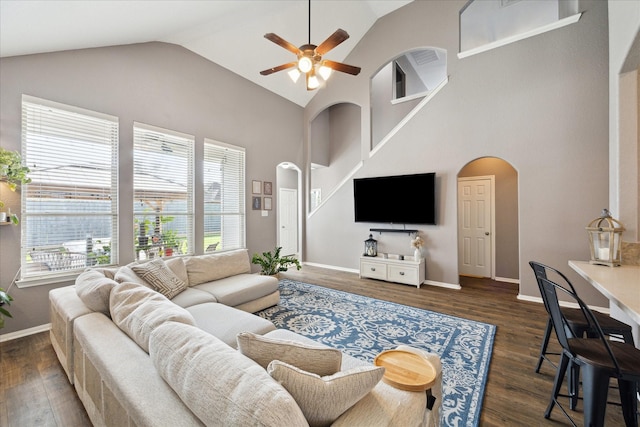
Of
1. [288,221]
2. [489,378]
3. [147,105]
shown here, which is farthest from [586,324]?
[288,221]

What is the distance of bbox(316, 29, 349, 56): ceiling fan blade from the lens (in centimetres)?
263

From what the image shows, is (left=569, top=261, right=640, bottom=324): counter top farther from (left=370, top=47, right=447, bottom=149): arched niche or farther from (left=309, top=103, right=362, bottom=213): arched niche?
(left=309, top=103, right=362, bottom=213): arched niche

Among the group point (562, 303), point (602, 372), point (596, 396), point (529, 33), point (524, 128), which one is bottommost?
point (562, 303)

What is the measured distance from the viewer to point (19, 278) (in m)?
2.87

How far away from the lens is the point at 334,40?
2750 mm

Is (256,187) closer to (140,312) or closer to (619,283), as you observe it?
(140,312)

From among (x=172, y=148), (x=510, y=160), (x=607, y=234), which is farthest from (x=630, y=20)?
(x=172, y=148)

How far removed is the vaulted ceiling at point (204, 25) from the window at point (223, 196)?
1596 millimetres

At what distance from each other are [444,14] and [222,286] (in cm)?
560

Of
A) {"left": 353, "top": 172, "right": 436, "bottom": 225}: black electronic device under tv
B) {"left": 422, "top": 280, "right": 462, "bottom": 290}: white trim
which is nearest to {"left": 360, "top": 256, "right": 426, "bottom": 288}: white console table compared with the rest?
{"left": 422, "top": 280, "right": 462, "bottom": 290}: white trim

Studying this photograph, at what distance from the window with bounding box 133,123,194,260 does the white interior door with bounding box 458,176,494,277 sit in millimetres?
5265

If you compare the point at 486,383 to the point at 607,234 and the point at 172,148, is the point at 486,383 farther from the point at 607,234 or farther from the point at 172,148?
the point at 172,148

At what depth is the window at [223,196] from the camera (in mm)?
4707

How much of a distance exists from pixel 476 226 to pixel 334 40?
4.51 metres
